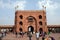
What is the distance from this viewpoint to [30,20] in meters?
51.2

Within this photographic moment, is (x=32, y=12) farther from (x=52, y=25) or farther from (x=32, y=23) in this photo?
(x=52, y=25)

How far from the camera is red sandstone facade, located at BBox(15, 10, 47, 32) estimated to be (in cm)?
5094

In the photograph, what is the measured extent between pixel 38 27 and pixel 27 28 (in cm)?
360

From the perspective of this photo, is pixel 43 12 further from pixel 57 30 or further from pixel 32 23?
pixel 57 30

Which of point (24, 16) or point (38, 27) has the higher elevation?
point (24, 16)

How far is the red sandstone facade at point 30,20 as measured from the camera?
50938 mm

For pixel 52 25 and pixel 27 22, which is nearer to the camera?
pixel 27 22

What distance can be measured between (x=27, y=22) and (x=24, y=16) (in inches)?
86.5

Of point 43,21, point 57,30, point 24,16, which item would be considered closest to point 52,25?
point 57,30

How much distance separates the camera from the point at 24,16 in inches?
2019

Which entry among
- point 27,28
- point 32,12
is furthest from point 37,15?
point 27,28

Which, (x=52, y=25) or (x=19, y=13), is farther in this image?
(x=52, y=25)

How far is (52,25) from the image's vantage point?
2350 inches

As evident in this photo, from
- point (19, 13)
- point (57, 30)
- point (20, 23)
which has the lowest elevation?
point (57, 30)
